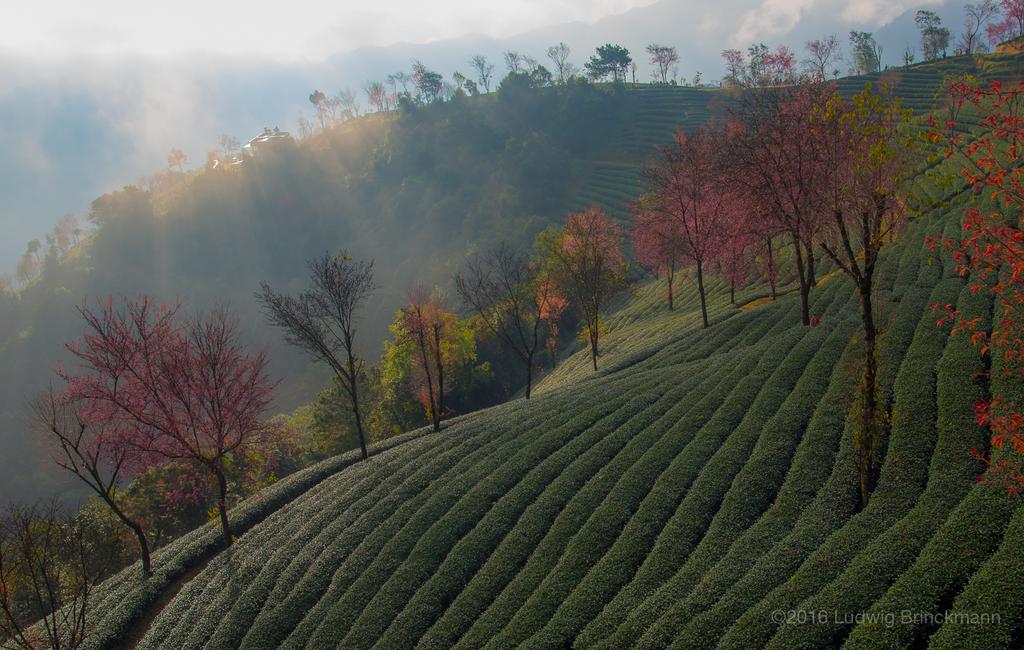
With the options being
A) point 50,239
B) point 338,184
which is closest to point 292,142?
point 338,184

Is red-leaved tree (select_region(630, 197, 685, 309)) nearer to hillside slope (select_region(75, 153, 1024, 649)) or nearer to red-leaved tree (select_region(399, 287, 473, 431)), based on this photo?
hillside slope (select_region(75, 153, 1024, 649))

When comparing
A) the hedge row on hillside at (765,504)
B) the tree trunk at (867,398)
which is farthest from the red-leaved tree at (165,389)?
the tree trunk at (867,398)

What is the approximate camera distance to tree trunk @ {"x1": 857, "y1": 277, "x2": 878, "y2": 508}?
1376 centimetres

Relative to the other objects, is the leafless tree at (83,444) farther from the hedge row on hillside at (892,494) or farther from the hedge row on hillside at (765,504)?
the hedge row on hillside at (892,494)

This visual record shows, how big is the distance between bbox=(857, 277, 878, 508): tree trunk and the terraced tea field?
0.44 m

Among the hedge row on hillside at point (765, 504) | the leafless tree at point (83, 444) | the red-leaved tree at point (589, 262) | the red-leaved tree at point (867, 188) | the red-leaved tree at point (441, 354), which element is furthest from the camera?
the red-leaved tree at point (441, 354)

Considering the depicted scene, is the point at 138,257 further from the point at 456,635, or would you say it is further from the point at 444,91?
the point at 456,635

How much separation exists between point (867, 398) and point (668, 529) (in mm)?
6151

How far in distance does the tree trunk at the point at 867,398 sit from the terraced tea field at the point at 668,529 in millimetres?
435

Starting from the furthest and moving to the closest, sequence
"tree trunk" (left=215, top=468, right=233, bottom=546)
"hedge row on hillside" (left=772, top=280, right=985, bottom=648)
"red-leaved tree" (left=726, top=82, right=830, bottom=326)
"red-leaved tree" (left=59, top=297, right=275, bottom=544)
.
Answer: "tree trunk" (left=215, top=468, right=233, bottom=546)
"red-leaved tree" (left=59, top=297, right=275, bottom=544)
"red-leaved tree" (left=726, top=82, right=830, bottom=326)
"hedge row on hillside" (left=772, top=280, right=985, bottom=648)

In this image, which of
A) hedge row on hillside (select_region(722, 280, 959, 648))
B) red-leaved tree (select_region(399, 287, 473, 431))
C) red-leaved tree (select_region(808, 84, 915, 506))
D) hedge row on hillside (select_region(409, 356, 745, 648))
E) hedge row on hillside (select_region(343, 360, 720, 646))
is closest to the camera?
hedge row on hillside (select_region(722, 280, 959, 648))

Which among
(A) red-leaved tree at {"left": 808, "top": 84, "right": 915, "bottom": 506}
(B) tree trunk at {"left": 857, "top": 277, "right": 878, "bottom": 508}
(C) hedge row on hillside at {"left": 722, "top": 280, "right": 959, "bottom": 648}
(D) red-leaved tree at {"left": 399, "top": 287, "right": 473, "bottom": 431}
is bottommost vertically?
(D) red-leaved tree at {"left": 399, "top": 287, "right": 473, "bottom": 431}

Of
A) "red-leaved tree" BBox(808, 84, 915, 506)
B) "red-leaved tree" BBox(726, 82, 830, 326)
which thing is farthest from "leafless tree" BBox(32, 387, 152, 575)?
"red-leaved tree" BBox(726, 82, 830, 326)

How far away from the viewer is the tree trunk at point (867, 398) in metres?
13.8
